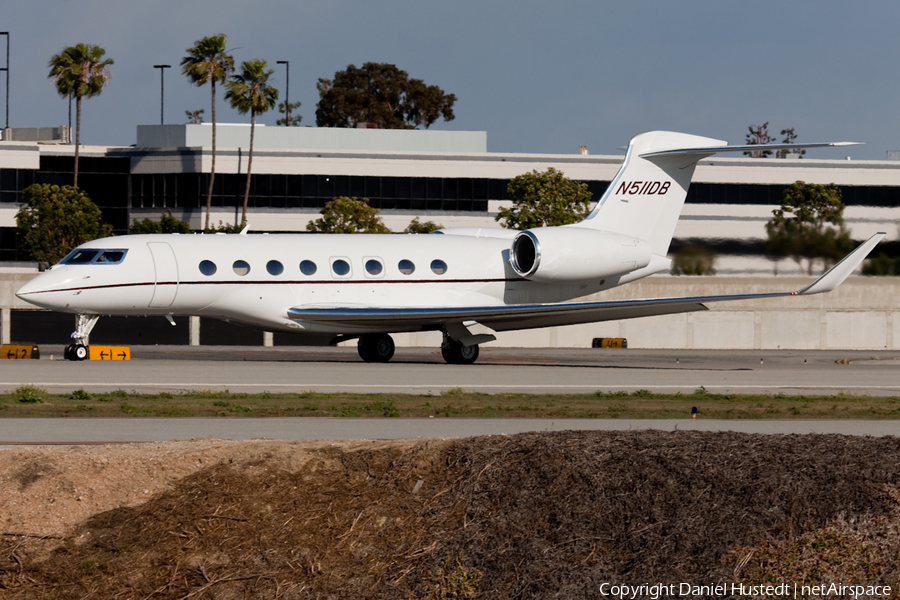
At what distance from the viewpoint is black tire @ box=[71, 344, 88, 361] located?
2862 cm

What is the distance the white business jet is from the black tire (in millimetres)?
41

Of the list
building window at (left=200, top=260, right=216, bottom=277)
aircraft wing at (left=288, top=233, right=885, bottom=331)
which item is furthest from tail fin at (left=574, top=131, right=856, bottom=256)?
building window at (left=200, top=260, right=216, bottom=277)

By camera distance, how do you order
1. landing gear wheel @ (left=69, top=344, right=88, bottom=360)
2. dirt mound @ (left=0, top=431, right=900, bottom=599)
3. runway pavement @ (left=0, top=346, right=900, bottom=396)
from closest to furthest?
Answer: dirt mound @ (left=0, top=431, right=900, bottom=599), runway pavement @ (left=0, top=346, right=900, bottom=396), landing gear wheel @ (left=69, top=344, right=88, bottom=360)

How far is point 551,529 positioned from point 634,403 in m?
11.8

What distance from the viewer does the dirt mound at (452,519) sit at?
7.94 m

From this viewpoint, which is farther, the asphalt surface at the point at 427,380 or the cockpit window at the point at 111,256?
the cockpit window at the point at 111,256

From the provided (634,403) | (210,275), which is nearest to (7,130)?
(210,275)

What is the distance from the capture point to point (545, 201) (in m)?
61.6

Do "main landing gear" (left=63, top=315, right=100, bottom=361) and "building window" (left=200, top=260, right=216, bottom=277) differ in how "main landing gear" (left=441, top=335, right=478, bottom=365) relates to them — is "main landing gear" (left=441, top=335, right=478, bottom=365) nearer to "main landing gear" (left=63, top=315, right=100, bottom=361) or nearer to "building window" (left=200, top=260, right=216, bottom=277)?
"building window" (left=200, top=260, right=216, bottom=277)

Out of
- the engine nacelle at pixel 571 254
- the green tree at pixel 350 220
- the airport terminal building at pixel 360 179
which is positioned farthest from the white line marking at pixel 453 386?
the airport terminal building at pixel 360 179

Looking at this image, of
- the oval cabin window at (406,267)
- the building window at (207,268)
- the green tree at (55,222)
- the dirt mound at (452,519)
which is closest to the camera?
the dirt mound at (452,519)

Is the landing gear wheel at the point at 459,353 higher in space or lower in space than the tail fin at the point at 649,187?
lower

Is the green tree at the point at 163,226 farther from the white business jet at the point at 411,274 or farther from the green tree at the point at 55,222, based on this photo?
the white business jet at the point at 411,274

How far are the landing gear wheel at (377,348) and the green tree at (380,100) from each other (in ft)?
292
